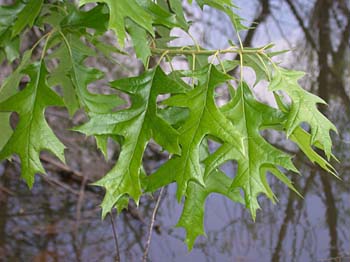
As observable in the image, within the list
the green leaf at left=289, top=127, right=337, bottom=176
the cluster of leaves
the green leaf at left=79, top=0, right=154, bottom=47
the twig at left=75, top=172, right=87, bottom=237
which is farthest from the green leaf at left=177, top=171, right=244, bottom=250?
the twig at left=75, top=172, right=87, bottom=237

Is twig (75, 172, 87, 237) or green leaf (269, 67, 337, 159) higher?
green leaf (269, 67, 337, 159)

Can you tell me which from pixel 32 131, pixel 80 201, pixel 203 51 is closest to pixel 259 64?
pixel 203 51

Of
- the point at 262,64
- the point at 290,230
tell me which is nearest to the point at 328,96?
the point at 290,230

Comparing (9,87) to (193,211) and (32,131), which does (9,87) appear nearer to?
(32,131)

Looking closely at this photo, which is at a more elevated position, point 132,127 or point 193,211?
point 132,127

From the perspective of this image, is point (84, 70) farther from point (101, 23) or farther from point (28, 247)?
point (28, 247)

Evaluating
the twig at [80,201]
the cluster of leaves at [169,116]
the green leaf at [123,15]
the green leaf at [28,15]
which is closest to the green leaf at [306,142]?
the cluster of leaves at [169,116]

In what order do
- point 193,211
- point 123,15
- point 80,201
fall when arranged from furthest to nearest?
point 80,201
point 193,211
point 123,15

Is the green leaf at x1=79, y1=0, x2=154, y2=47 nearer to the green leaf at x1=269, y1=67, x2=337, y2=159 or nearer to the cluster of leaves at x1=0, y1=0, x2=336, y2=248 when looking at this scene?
the cluster of leaves at x1=0, y1=0, x2=336, y2=248
